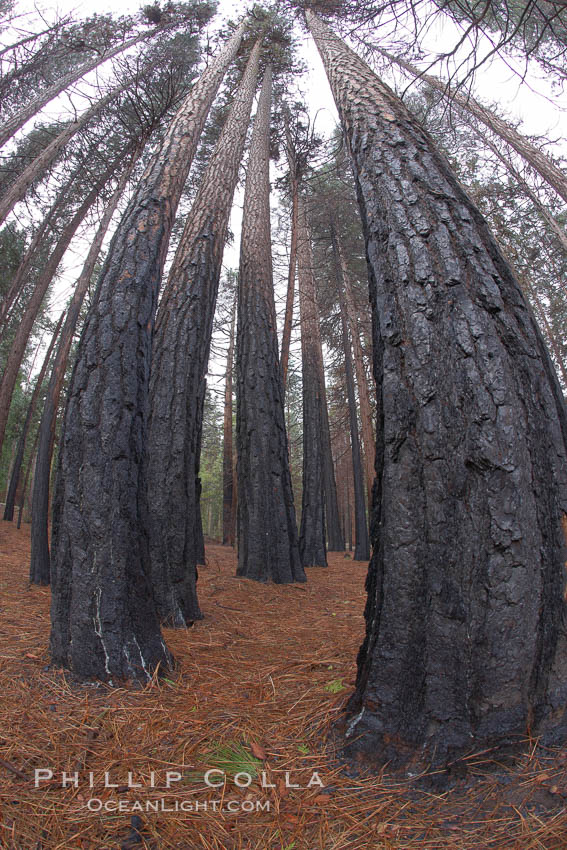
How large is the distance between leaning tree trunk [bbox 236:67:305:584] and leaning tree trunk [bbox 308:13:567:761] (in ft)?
14.6

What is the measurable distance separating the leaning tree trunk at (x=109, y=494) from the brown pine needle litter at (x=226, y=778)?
8.4 inches

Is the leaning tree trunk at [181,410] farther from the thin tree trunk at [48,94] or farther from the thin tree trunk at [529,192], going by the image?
the thin tree trunk at [529,192]

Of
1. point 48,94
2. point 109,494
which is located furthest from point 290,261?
point 109,494

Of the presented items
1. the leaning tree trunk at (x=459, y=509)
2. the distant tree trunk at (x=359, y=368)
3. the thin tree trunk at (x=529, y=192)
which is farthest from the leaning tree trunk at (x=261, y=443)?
the thin tree trunk at (x=529, y=192)

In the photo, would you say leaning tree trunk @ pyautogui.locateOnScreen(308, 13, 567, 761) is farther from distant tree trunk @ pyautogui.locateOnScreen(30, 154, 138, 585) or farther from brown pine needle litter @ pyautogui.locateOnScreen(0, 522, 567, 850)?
distant tree trunk @ pyautogui.locateOnScreen(30, 154, 138, 585)

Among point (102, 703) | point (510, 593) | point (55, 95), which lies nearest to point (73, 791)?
point (102, 703)

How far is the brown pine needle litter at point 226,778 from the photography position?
1213mm

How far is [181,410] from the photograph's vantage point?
13.3 feet

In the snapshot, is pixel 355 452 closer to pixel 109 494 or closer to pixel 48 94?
pixel 109 494

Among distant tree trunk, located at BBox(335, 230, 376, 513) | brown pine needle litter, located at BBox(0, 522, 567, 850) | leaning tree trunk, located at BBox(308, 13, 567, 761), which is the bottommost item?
brown pine needle litter, located at BBox(0, 522, 567, 850)

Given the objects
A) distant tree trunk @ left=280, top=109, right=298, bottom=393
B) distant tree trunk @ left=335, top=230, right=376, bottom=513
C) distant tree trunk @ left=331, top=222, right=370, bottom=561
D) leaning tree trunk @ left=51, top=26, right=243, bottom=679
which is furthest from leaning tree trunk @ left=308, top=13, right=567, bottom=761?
distant tree trunk @ left=331, top=222, right=370, bottom=561

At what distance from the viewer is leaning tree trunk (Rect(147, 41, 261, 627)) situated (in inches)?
146

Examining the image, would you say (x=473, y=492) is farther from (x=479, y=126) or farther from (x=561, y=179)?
(x=479, y=126)

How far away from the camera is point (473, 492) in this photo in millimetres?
1572
